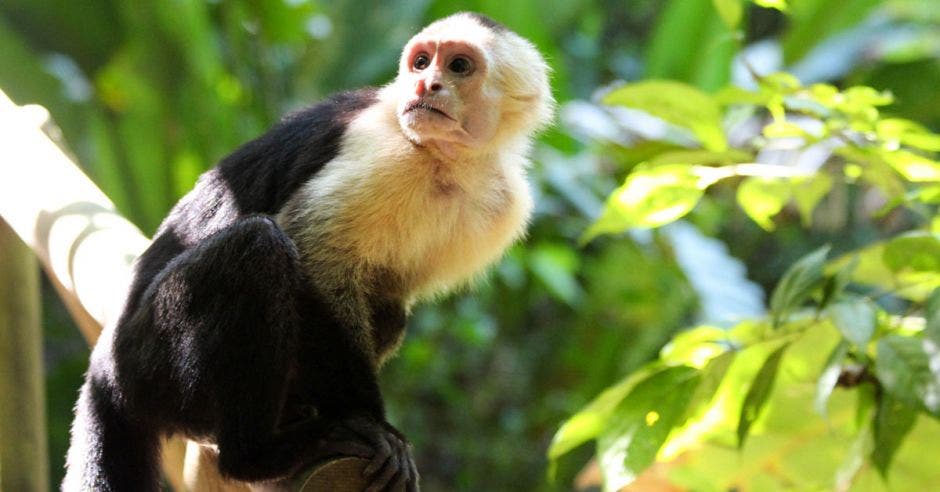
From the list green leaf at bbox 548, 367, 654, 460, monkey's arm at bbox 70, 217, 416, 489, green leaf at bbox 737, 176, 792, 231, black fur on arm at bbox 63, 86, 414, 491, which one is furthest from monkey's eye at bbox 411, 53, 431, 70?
green leaf at bbox 548, 367, 654, 460

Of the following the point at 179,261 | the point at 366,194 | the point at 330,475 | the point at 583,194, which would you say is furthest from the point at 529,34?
the point at 330,475

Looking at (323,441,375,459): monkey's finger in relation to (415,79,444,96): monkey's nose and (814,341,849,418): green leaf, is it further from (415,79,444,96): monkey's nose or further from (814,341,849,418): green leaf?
(415,79,444,96): monkey's nose

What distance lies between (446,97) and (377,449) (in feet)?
2.64

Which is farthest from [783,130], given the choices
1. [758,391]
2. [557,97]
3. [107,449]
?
[557,97]

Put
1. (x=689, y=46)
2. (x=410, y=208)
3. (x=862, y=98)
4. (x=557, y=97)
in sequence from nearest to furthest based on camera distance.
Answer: (x=862, y=98)
(x=410, y=208)
(x=557, y=97)
(x=689, y=46)

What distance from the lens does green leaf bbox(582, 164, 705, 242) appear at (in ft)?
5.82

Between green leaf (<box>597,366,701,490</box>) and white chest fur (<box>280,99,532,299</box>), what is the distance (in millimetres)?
615

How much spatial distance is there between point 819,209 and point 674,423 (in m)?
4.27

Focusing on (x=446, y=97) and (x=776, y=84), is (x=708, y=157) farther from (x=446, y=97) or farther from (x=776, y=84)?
(x=446, y=97)

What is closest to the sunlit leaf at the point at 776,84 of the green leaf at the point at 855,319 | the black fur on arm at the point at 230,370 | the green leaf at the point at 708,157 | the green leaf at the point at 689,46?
the green leaf at the point at 708,157

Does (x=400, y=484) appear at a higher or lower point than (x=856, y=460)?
higher

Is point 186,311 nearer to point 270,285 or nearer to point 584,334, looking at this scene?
point 270,285

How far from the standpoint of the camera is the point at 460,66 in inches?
88.7

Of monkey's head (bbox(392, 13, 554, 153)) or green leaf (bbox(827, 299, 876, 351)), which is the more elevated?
monkey's head (bbox(392, 13, 554, 153))
